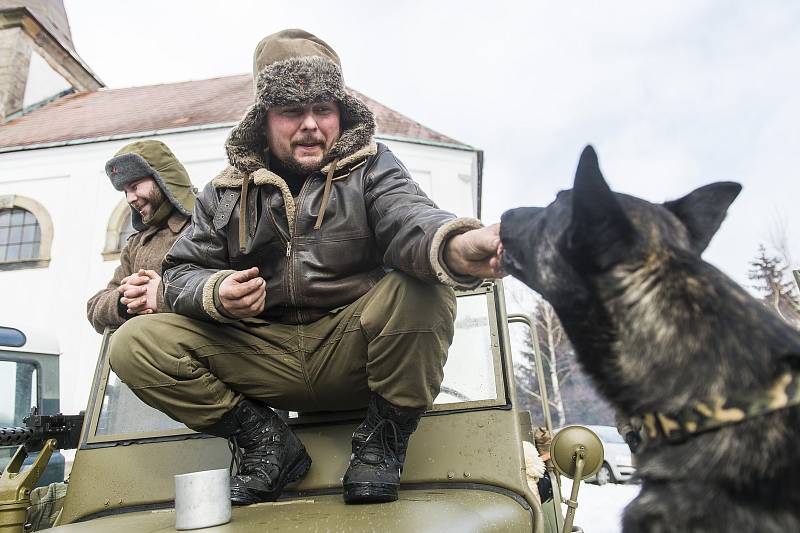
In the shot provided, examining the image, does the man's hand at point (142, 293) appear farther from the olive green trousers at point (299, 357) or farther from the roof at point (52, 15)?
the roof at point (52, 15)

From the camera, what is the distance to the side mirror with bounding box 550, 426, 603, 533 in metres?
2.04

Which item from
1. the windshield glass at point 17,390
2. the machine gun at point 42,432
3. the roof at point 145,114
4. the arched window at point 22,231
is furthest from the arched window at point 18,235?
the machine gun at point 42,432

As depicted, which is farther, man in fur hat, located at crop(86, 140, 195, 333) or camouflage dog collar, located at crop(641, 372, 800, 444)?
man in fur hat, located at crop(86, 140, 195, 333)

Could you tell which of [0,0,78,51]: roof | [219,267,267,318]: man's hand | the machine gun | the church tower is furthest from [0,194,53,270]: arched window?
[219,267,267,318]: man's hand

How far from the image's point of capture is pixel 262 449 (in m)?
2.10

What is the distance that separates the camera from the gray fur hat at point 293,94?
7.66 ft

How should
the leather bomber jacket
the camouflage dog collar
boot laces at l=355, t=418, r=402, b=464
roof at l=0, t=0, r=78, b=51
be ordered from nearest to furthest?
1. the camouflage dog collar
2. boot laces at l=355, t=418, r=402, b=464
3. the leather bomber jacket
4. roof at l=0, t=0, r=78, b=51

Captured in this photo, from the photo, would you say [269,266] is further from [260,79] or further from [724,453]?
[724,453]

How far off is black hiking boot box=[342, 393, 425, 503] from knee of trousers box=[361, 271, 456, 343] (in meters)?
0.26

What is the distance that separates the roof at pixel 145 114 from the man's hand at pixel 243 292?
12.9m

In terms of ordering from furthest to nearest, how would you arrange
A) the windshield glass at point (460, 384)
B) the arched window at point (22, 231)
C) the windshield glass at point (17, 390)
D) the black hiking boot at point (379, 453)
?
the arched window at point (22, 231) → the windshield glass at point (17, 390) → the windshield glass at point (460, 384) → the black hiking boot at point (379, 453)

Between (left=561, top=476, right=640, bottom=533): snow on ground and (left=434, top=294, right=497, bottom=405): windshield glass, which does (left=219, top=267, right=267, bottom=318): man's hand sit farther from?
(left=561, top=476, right=640, bottom=533): snow on ground

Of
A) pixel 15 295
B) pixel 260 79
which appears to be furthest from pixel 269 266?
pixel 15 295

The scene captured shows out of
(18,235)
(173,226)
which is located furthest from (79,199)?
(173,226)
